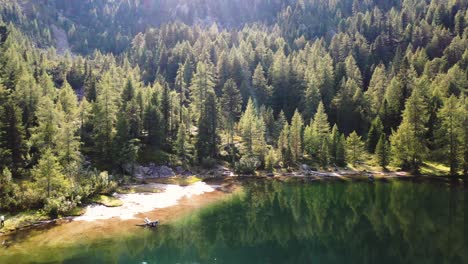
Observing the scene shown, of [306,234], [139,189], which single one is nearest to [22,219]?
[139,189]

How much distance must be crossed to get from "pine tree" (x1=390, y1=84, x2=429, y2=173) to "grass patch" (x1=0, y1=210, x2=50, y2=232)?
77.9 metres

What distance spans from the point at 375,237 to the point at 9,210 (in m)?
47.2

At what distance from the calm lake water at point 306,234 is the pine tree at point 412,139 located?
850 inches

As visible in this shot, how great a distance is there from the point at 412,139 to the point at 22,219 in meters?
82.2

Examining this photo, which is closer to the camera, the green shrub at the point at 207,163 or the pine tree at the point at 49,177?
the pine tree at the point at 49,177

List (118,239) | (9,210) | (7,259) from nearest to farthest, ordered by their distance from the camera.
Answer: (7,259) → (118,239) → (9,210)

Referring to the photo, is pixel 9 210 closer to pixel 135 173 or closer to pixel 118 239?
pixel 118 239

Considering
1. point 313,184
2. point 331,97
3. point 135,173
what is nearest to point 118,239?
point 135,173

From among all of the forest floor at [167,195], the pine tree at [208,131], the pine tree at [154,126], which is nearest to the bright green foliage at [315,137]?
the forest floor at [167,195]

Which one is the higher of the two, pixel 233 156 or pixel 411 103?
pixel 411 103

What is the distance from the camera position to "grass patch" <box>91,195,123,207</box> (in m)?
59.2

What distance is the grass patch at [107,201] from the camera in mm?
59250

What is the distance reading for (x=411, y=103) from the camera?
9325 centimetres

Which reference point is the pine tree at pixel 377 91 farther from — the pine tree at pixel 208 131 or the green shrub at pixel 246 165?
the pine tree at pixel 208 131
